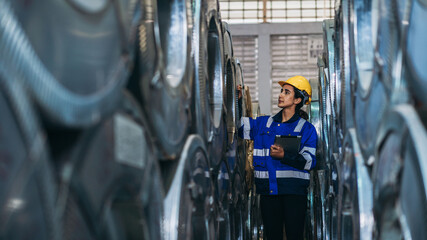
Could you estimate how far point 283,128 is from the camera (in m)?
4.70

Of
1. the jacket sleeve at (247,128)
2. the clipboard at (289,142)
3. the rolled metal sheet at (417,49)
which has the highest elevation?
the rolled metal sheet at (417,49)

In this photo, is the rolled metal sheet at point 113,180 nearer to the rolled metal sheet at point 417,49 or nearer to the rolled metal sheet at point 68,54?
the rolled metal sheet at point 68,54

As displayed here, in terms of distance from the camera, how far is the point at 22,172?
103 cm

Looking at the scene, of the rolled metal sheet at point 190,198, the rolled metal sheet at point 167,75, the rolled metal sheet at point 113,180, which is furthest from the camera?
the rolled metal sheet at point 190,198

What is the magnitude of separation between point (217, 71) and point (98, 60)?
2.40 meters

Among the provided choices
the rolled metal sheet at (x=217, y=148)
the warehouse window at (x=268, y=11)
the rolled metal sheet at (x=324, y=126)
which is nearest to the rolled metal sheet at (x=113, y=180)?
the rolled metal sheet at (x=217, y=148)

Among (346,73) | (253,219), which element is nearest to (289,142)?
(346,73)

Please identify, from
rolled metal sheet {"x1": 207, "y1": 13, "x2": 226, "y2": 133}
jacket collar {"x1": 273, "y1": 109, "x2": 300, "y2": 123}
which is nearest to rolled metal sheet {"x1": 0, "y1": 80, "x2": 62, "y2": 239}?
rolled metal sheet {"x1": 207, "y1": 13, "x2": 226, "y2": 133}

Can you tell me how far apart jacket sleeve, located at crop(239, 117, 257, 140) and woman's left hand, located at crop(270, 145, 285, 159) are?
0.37 metres

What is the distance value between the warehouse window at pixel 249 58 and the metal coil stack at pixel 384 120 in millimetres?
7794

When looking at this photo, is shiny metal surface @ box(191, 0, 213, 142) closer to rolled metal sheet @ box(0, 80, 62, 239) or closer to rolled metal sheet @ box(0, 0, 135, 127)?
rolled metal sheet @ box(0, 0, 135, 127)

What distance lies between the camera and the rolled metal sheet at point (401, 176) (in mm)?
1546

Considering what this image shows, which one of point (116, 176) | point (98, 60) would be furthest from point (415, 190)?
point (98, 60)

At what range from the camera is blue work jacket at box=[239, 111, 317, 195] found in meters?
4.52
